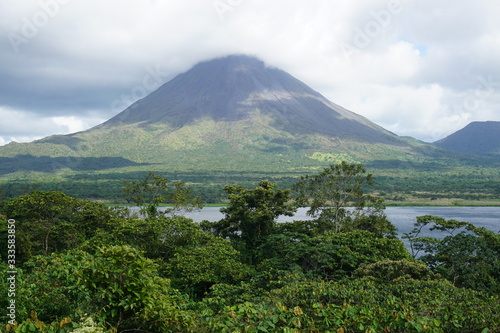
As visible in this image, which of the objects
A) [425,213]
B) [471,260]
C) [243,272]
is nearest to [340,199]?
[471,260]

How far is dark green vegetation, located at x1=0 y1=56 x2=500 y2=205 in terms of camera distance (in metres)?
75.9

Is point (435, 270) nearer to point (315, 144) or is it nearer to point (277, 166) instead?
point (277, 166)

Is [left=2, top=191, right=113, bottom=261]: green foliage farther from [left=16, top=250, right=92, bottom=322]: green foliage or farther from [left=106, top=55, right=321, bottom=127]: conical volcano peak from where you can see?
[left=106, top=55, right=321, bottom=127]: conical volcano peak

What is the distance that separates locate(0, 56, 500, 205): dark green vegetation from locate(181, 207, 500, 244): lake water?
8.48 meters

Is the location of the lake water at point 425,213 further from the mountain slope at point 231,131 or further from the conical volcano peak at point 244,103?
the conical volcano peak at point 244,103

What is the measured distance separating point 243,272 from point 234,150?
335ft

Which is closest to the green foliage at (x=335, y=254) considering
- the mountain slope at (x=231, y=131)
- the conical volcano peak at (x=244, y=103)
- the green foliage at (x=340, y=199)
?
the green foliage at (x=340, y=199)

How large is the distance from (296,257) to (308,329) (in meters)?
8.64

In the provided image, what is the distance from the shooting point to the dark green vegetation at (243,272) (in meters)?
4.59

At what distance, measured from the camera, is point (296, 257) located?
42.0 ft

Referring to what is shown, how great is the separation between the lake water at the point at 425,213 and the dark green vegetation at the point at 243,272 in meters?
14.4

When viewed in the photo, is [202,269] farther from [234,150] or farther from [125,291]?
[234,150]

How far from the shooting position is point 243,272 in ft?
39.9

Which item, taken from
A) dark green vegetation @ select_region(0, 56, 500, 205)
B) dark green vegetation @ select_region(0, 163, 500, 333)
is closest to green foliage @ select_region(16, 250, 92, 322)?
dark green vegetation @ select_region(0, 163, 500, 333)
